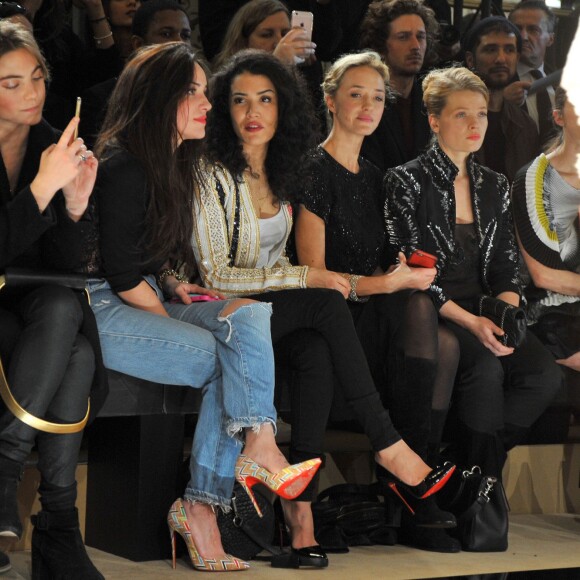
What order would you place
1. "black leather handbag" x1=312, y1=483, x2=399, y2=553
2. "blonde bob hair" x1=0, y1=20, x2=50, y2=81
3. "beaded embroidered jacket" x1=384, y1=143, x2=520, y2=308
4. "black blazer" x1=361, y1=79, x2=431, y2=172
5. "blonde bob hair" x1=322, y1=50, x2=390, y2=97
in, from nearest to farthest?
"blonde bob hair" x1=0, y1=20, x2=50, y2=81 < "black leather handbag" x1=312, y1=483, x2=399, y2=553 < "beaded embroidered jacket" x1=384, y1=143, x2=520, y2=308 < "blonde bob hair" x1=322, y1=50, x2=390, y2=97 < "black blazer" x1=361, y1=79, x2=431, y2=172

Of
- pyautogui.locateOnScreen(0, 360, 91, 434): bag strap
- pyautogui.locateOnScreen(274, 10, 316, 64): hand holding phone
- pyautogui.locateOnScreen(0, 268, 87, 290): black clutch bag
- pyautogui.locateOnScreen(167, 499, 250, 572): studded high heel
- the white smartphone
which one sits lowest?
pyautogui.locateOnScreen(167, 499, 250, 572): studded high heel

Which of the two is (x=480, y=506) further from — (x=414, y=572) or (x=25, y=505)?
(x=25, y=505)

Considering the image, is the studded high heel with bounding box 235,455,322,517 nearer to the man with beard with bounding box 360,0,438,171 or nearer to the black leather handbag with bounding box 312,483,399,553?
the black leather handbag with bounding box 312,483,399,553

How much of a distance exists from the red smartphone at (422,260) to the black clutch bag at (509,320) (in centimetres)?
27

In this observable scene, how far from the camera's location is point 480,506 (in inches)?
116

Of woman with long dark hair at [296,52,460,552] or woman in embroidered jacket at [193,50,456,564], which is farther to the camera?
woman with long dark hair at [296,52,460,552]

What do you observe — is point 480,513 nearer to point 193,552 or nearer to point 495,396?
point 495,396

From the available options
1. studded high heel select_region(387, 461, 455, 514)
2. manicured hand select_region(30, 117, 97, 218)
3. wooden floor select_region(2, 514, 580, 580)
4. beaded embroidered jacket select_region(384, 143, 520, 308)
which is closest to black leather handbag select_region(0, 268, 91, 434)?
manicured hand select_region(30, 117, 97, 218)

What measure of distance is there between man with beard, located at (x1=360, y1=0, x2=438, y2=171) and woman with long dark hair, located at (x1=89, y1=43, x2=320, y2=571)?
1.15 metres

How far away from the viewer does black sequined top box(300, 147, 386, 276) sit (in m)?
3.24

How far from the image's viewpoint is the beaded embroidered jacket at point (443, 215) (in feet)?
10.9

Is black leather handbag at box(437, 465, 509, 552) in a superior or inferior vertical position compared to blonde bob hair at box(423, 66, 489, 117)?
inferior

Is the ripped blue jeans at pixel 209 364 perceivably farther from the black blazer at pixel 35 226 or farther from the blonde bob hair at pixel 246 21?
the blonde bob hair at pixel 246 21

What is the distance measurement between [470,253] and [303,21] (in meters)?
0.92
